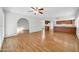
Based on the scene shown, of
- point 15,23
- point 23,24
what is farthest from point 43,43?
point 15,23

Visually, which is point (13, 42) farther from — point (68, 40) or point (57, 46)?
point (68, 40)

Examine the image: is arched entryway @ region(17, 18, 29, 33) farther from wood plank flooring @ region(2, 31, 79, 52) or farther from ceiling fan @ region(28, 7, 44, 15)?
ceiling fan @ region(28, 7, 44, 15)

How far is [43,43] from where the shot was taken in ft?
5.97

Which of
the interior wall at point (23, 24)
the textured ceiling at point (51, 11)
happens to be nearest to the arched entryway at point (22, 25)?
the interior wall at point (23, 24)

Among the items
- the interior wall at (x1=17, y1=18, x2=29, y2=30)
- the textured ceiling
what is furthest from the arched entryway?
the textured ceiling

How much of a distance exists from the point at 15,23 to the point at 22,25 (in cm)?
11

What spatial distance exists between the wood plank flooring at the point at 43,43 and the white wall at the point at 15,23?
0.10 metres

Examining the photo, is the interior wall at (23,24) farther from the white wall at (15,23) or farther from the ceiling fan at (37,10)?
the ceiling fan at (37,10)

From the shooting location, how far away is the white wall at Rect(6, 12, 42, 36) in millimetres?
1802

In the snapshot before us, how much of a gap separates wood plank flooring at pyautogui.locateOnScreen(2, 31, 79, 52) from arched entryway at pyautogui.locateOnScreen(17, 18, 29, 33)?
3.0 inches

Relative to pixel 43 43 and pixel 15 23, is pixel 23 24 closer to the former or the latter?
pixel 15 23

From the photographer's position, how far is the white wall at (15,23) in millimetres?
1802
